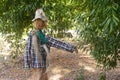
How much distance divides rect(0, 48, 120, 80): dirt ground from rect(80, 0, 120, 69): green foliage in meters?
1.12

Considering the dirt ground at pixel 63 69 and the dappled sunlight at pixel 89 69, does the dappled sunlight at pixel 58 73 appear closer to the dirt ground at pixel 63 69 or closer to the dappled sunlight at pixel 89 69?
the dirt ground at pixel 63 69

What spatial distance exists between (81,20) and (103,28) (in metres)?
1.15

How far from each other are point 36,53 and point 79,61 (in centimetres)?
423

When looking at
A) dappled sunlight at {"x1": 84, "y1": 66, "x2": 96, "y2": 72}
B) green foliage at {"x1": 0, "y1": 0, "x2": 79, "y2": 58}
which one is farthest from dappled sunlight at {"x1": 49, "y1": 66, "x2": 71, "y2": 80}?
green foliage at {"x1": 0, "y1": 0, "x2": 79, "y2": 58}

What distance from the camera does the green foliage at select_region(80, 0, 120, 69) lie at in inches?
158

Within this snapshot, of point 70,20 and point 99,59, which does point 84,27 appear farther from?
point 70,20

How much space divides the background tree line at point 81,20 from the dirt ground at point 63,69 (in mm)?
786

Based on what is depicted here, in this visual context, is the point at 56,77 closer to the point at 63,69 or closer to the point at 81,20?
the point at 63,69

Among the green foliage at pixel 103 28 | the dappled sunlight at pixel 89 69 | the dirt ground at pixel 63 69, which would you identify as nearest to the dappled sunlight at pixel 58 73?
the dirt ground at pixel 63 69

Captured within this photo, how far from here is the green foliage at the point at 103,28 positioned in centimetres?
402

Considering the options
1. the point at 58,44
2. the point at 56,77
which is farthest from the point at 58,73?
the point at 58,44

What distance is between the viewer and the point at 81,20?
5480mm

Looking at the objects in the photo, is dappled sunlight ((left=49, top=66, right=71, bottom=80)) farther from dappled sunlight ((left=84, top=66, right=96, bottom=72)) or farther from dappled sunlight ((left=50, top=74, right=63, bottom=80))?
dappled sunlight ((left=84, top=66, right=96, bottom=72))

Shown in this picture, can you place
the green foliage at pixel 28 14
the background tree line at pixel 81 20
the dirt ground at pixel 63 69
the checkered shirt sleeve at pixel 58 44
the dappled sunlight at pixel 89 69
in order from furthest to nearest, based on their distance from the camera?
1. the dappled sunlight at pixel 89 69
2. the green foliage at pixel 28 14
3. the dirt ground at pixel 63 69
4. the checkered shirt sleeve at pixel 58 44
5. the background tree line at pixel 81 20
